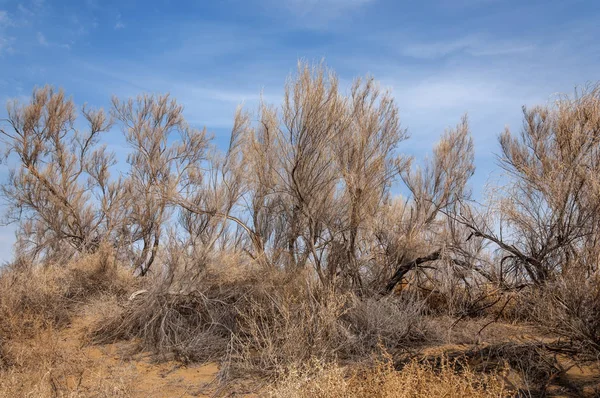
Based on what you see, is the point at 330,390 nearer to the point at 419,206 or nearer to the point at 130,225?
the point at 419,206

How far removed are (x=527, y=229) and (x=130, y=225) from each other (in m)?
13.8

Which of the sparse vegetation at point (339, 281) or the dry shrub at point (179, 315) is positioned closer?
the sparse vegetation at point (339, 281)

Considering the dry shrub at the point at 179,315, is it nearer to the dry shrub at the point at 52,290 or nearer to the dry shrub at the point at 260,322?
the dry shrub at the point at 260,322

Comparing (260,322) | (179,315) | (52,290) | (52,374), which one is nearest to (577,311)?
(260,322)

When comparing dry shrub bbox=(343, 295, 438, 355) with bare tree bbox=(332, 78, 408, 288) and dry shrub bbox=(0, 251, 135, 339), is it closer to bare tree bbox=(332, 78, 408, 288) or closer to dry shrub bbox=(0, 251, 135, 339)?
bare tree bbox=(332, 78, 408, 288)

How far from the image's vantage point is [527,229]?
8.84 m

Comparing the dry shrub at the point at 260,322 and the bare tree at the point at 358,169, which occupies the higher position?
the bare tree at the point at 358,169

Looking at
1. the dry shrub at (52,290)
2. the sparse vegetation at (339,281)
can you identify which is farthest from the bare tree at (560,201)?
the dry shrub at (52,290)

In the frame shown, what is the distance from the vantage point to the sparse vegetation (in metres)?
6.93

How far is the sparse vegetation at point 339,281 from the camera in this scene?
22.7 ft

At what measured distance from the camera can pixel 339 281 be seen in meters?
10.1

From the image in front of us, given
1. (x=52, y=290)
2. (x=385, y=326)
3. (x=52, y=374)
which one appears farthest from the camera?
(x=52, y=290)

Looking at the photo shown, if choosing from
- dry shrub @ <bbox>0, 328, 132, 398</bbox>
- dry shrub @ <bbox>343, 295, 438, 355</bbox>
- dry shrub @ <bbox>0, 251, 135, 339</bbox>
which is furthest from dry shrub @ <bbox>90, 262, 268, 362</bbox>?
dry shrub @ <bbox>343, 295, 438, 355</bbox>

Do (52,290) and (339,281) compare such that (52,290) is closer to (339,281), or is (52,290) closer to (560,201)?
(339,281)
